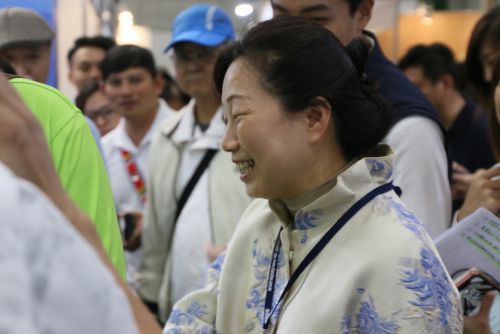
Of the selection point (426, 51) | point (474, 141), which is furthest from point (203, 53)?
point (426, 51)

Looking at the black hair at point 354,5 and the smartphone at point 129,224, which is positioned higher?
the black hair at point 354,5

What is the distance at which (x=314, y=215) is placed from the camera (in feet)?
5.82

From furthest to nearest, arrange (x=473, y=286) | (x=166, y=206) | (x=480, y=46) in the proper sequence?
(x=166, y=206), (x=480, y=46), (x=473, y=286)

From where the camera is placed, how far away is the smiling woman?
1.64 meters

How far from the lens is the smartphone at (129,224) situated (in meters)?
3.70

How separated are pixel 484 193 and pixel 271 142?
0.88 metres

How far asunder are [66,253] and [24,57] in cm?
222

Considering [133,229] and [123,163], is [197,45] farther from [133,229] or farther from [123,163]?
[133,229]

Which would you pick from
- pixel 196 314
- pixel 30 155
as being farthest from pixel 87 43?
pixel 30 155

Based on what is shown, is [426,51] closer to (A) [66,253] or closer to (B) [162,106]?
(B) [162,106]

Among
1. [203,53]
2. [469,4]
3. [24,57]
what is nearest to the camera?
[24,57]

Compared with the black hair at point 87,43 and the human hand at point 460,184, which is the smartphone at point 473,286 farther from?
the black hair at point 87,43

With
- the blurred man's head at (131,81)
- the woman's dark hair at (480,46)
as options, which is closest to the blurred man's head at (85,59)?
the blurred man's head at (131,81)

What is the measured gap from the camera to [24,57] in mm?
2850
